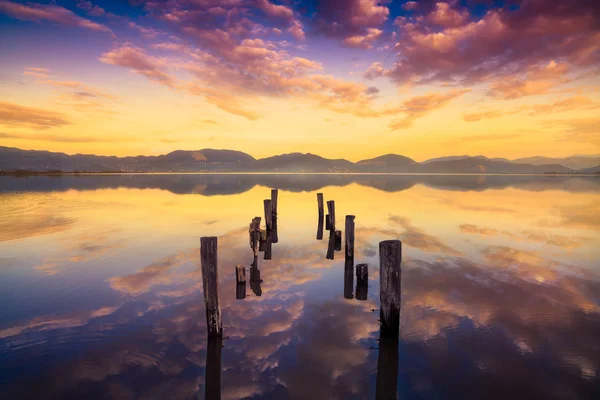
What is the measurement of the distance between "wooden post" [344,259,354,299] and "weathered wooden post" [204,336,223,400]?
443 cm

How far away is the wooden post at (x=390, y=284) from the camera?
7.53 meters

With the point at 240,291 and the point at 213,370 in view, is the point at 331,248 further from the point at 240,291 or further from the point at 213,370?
the point at 213,370

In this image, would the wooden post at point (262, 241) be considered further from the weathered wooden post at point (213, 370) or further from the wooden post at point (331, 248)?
the weathered wooden post at point (213, 370)

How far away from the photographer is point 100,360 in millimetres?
7098

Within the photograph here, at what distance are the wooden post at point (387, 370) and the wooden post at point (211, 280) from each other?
363 cm

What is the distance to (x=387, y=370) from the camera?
6.90m

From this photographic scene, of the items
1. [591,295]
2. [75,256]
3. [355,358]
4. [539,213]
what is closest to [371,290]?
[355,358]

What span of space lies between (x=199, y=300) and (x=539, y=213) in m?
32.0

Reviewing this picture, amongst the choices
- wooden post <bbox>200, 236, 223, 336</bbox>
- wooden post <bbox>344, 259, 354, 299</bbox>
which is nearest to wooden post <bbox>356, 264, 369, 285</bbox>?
wooden post <bbox>344, 259, 354, 299</bbox>

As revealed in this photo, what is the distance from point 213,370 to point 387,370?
3477 mm

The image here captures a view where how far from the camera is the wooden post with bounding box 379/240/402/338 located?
24.7ft

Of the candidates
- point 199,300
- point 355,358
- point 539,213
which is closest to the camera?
point 355,358

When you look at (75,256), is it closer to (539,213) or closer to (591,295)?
(591,295)

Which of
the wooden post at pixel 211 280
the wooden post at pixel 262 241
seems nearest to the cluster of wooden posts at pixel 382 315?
the wooden post at pixel 211 280
